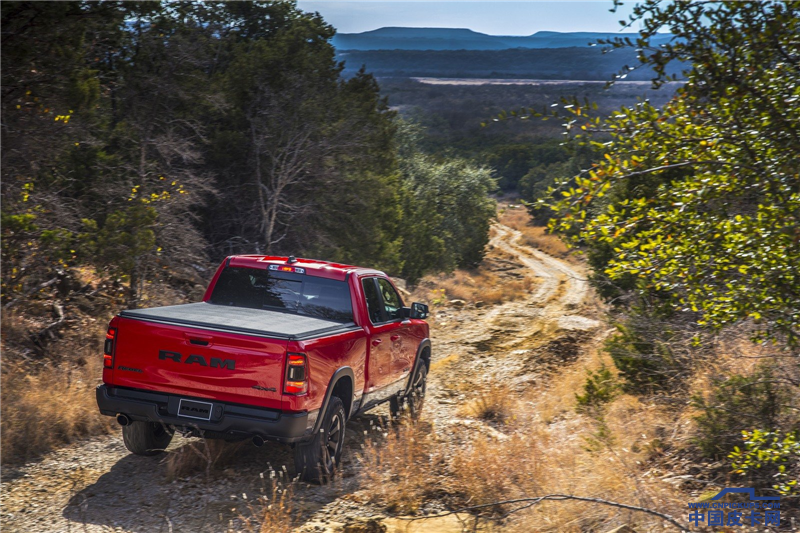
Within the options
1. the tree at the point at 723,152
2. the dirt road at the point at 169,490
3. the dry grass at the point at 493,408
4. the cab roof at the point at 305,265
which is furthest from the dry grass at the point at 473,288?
the tree at the point at 723,152

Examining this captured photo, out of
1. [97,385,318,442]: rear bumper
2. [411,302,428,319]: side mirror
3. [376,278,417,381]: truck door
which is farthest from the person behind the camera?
[411,302,428,319]: side mirror

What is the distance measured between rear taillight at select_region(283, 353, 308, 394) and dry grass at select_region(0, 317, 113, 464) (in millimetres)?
3127

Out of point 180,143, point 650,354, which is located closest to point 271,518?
point 650,354

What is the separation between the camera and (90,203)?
12625 millimetres

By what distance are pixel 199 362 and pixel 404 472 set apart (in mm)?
2102

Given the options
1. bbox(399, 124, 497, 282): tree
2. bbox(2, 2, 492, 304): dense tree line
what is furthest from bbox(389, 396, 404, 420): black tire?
bbox(399, 124, 497, 282): tree

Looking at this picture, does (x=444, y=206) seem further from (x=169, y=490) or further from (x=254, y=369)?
(x=254, y=369)

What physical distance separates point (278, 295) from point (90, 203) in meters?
6.65

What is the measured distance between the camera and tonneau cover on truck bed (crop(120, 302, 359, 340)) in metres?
6.05

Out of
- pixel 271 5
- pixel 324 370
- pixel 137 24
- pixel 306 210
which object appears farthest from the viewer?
pixel 271 5

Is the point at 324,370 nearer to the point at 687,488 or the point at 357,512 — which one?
the point at 357,512

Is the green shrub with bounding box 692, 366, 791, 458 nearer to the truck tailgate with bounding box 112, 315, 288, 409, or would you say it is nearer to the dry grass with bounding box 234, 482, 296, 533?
the dry grass with bounding box 234, 482, 296, 533

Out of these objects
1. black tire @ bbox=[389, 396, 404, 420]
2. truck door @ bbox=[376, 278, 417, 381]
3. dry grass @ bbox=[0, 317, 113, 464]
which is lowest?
black tire @ bbox=[389, 396, 404, 420]

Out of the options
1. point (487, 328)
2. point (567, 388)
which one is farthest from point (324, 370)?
point (487, 328)
